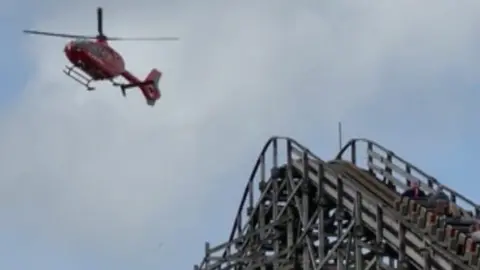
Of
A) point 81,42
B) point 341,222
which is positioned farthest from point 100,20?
point 341,222

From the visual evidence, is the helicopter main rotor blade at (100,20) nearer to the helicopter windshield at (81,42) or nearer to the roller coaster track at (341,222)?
the helicopter windshield at (81,42)

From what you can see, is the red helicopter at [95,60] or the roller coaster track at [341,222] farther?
the red helicopter at [95,60]

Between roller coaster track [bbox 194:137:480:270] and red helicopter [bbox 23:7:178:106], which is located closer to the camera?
roller coaster track [bbox 194:137:480:270]

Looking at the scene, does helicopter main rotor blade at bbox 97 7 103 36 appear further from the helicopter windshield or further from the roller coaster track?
the roller coaster track

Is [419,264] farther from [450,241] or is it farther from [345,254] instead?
[345,254]

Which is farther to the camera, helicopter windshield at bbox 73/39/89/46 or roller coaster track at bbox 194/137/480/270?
helicopter windshield at bbox 73/39/89/46

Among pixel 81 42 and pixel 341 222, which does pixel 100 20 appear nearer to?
pixel 81 42

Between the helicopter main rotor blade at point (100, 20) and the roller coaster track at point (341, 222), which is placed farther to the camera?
the helicopter main rotor blade at point (100, 20)

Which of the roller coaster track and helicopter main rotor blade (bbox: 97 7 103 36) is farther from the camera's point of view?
helicopter main rotor blade (bbox: 97 7 103 36)
